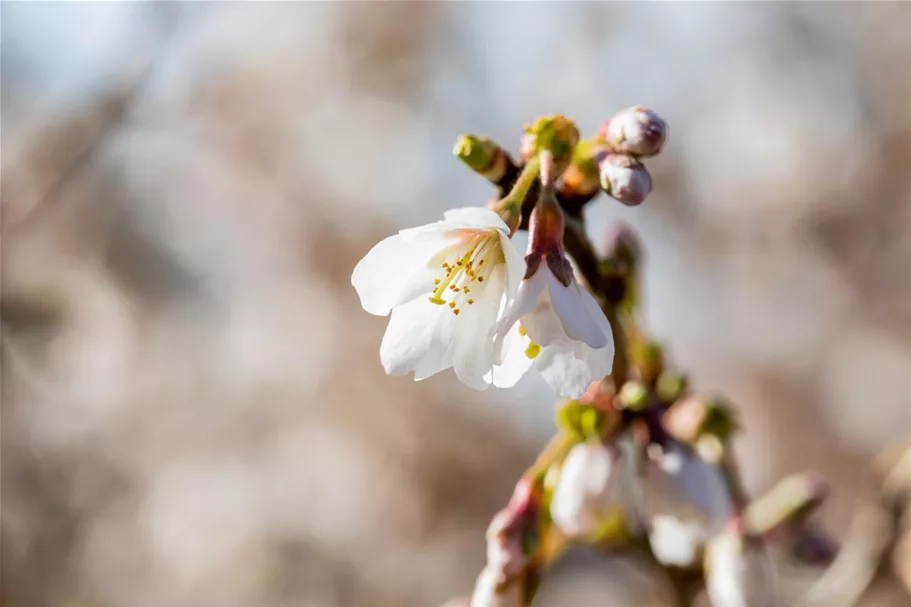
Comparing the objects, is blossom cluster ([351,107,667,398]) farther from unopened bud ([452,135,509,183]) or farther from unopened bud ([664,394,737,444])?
unopened bud ([664,394,737,444])

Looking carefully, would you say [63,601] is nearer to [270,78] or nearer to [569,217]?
[270,78]

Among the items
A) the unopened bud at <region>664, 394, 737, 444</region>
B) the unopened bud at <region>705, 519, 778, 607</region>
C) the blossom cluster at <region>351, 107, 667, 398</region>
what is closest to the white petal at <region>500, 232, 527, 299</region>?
the blossom cluster at <region>351, 107, 667, 398</region>

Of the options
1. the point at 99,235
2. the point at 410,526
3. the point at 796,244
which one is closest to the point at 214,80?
the point at 99,235

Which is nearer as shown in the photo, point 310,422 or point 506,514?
point 506,514

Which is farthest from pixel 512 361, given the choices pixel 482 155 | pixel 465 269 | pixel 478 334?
pixel 482 155

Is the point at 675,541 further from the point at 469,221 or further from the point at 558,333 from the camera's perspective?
the point at 469,221

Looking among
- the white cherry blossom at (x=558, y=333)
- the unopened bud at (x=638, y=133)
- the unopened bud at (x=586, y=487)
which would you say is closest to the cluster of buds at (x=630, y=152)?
the unopened bud at (x=638, y=133)
